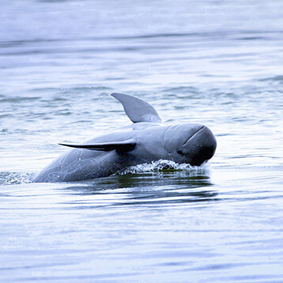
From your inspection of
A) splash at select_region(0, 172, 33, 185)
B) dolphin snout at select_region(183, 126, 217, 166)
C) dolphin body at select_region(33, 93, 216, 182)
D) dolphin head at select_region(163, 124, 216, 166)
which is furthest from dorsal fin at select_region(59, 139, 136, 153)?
splash at select_region(0, 172, 33, 185)

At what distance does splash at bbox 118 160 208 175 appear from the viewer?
1127cm

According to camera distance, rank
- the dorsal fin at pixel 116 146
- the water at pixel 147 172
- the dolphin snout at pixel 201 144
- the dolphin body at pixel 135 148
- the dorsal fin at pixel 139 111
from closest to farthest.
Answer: the water at pixel 147 172 < the dorsal fin at pixel 116 146 < the dolphin snout at pixel 201 144 < the dolphin body at pixel 135 148 < the dorsal fin at pixel 139 111

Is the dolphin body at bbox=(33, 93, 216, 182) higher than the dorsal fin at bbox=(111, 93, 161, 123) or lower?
lower

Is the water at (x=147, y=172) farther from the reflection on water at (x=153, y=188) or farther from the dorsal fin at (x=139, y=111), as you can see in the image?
the dorsal fin at (x=139, y=111)

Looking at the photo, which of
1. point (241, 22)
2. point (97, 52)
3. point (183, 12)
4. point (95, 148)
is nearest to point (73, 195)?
point (95, 148)

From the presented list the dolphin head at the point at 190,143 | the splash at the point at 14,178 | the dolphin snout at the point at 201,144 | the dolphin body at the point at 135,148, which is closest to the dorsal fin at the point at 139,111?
the dolphin body at the point at 135,148

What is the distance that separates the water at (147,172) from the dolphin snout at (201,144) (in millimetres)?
285

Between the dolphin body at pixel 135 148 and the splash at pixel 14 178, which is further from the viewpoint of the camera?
the splash at pixel 14 178

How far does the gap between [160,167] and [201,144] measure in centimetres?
82

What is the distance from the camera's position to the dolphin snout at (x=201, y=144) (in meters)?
A: 10.8

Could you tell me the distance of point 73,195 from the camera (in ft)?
32.8

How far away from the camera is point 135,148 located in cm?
1126

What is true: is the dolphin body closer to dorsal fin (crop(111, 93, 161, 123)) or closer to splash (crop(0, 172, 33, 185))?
dorsal fin (crop(111, 93, 161, 123))

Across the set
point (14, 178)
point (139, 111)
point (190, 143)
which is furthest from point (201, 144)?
point (14, 178)
